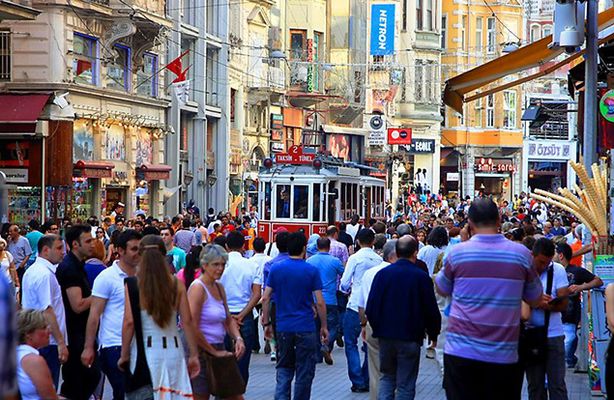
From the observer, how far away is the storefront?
76.2 m

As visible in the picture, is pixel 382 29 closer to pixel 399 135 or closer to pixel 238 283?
pixel 399 135

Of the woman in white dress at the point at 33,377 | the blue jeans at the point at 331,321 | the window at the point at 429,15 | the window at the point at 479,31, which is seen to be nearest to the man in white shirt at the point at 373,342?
the blue jeans at the point at 331,321

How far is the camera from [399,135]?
62438 mm

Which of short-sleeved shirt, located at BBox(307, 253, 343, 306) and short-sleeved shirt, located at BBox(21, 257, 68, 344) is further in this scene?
short-sleeved shirt, located at BBox(307, 253, 343, 306)

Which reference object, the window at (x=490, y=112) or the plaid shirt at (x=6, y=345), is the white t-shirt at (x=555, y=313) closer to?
the plaid shirt at (x=6, y=345)

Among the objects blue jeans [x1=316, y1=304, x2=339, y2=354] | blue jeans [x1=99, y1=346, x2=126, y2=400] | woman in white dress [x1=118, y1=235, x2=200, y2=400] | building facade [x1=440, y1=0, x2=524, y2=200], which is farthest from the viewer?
building facade [x1=440, y1=0, x2=524, y2=200]

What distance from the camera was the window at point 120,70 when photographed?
36.3 meters

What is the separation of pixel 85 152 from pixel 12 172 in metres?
2.83

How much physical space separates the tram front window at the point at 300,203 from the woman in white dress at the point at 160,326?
2244cm

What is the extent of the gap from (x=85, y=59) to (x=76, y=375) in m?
24.5

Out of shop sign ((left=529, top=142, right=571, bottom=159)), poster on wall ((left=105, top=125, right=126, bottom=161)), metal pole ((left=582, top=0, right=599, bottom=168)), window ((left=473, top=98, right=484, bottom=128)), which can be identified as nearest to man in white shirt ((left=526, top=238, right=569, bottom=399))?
metal pole ((left=582, top=0, right=599, bottom=168))

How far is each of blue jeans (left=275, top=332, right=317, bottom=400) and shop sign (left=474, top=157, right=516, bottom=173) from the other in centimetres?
6352

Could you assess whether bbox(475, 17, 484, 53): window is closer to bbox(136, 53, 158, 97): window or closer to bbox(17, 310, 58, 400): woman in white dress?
bbox(136, 53, 158, 97): window

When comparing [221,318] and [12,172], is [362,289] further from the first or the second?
[12,172]
